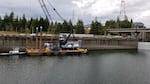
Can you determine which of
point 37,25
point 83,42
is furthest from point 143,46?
point 37,25

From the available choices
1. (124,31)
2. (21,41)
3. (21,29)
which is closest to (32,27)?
(21,29)

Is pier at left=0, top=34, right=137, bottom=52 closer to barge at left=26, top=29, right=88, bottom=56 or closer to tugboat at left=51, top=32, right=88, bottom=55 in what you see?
barge at left=26, top=29, right=88, bottom=56

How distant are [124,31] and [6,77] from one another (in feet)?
392

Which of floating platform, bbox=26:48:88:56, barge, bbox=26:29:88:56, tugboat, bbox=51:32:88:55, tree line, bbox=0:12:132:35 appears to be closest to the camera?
floating platform, bbox=26:48:88:56

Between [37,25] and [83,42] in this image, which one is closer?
[83,42]

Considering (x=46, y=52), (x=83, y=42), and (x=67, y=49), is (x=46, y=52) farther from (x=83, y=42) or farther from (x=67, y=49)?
(x=83, y=42)

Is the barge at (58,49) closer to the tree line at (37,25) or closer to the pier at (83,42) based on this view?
the pier at (83,42)

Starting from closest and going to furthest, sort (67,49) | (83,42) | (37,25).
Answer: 1. (67,49)
2. (83,42)
3. (37,25)

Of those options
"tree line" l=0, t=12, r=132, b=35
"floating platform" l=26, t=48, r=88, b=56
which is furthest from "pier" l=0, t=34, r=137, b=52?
"tree line" l=0, t=12, r=132, b=35

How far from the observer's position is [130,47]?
124188 mm

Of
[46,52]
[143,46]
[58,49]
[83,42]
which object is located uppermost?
[83,42]

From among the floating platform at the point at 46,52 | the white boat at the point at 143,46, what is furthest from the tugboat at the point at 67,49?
the white boat at the point at 143,46

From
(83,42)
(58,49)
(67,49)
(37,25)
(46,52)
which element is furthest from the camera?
(37,25)

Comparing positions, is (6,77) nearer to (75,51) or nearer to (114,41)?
(75,51)
